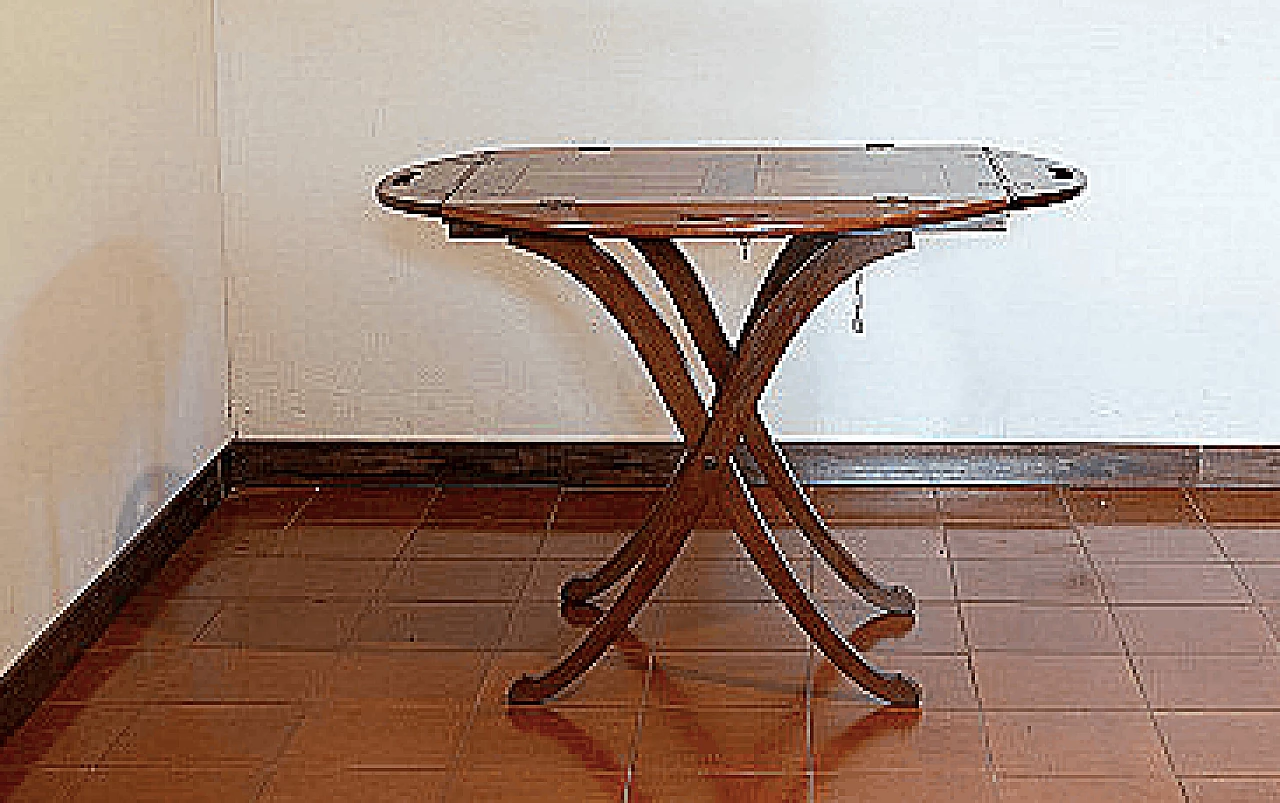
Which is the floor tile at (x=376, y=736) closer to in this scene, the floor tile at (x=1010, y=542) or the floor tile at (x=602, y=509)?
the floor tile at (x=602, y=509)

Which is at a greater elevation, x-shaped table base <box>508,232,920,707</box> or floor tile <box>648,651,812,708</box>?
x-shaped table base <box>508,232,920,707</box>

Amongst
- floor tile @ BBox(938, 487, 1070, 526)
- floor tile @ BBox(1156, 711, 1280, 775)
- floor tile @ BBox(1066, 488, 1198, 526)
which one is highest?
floor tile @ BBox(1156, 711, 1280, 775)

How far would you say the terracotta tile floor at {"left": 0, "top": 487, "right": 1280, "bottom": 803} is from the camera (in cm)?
344

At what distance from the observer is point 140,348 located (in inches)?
174

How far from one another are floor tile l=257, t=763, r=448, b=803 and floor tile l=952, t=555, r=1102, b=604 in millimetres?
1292

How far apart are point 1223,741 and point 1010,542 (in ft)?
3.65

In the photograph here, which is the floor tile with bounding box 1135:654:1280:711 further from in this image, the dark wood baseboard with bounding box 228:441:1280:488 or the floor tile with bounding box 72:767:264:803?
the floor tile with bounding box 72:767:264:803

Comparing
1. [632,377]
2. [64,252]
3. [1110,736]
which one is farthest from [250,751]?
[632,377]

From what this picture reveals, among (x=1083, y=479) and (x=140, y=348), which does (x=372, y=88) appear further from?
(x=1083, y=479)

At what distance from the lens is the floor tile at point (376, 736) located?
350 cm

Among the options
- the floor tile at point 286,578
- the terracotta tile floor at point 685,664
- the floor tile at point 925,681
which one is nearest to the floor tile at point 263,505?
the terracotta tile floor at point 685,664

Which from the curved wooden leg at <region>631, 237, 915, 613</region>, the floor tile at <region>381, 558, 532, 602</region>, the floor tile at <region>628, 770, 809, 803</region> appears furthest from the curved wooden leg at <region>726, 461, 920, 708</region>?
the floor tile at <region>381, 558, 532, 602</region>

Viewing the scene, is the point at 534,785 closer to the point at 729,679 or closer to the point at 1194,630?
the point at 729,679

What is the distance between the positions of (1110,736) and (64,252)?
2001mm
